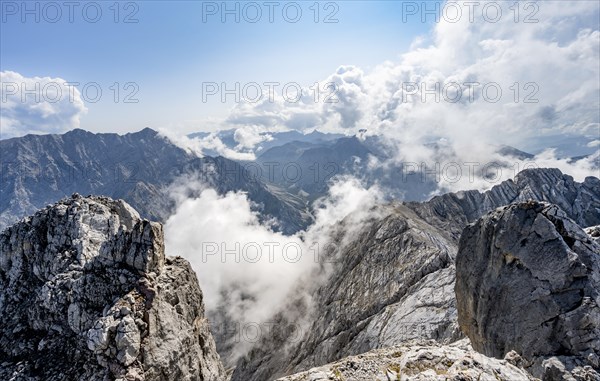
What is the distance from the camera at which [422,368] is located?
22688 millimetres

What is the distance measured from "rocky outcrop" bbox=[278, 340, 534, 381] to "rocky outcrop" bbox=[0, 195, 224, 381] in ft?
68.2

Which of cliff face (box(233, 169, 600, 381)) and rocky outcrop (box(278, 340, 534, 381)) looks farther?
cliff face (box(233, 169, 600, 381))

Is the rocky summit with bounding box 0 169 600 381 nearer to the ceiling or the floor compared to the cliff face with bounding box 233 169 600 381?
nearer to the ceiling

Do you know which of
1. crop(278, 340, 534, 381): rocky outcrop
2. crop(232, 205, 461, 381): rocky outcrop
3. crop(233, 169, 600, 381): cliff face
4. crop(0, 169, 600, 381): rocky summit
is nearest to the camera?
crop(278, 340, 534, 381): rocky outcrop

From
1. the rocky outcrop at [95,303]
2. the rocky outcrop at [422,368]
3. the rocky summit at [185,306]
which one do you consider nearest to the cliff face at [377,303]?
the rocky summit at [185,306]

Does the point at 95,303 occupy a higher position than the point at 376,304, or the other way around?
the point at 95,303

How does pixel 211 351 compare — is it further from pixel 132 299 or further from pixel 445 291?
pixel 445 291

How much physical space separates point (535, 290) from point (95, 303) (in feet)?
157

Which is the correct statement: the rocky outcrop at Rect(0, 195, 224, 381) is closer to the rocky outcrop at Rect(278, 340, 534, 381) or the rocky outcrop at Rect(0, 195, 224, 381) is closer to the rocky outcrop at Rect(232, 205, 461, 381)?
the rocky outcrop at Rect(278, 340, 534, 381)

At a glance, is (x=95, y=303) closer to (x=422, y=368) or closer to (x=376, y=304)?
(x=422, y=368)

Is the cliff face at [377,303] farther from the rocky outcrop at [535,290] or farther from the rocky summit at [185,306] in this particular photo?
the rocky summit at [185,306]

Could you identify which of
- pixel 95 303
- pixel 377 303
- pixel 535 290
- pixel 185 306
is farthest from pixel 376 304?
pixel 95 303

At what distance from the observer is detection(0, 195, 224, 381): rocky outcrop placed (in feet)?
121

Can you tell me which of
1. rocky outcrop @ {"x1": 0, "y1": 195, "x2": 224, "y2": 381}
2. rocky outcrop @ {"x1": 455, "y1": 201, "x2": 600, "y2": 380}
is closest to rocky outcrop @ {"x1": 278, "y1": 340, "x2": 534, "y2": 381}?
rocky outcrop @ {"x1": 455, "y1": 201, "x2": 600, "y2": 380}
